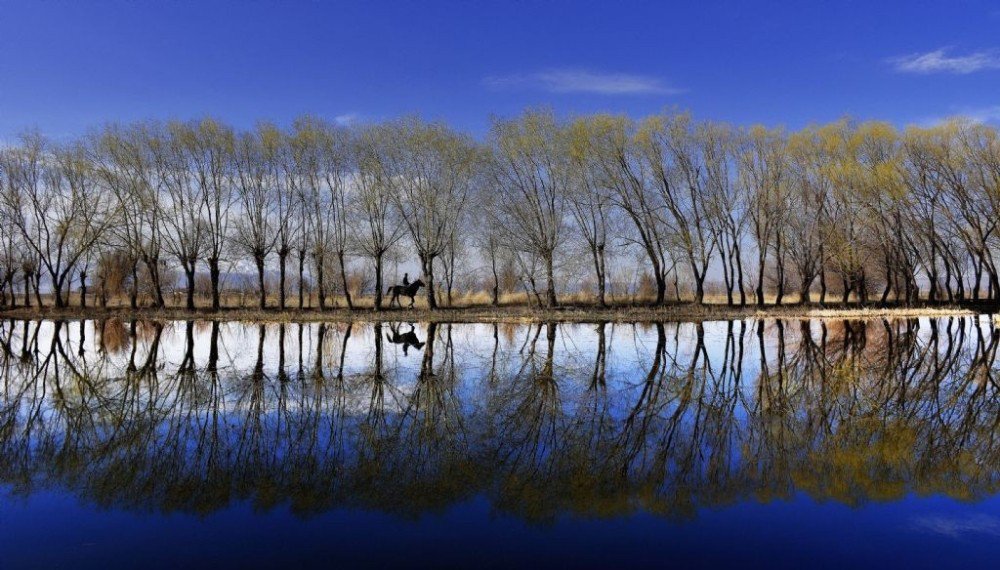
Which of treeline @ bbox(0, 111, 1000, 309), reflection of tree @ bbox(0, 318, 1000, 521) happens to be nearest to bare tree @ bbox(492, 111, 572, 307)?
treeline @ bbox(0, 111, 1000, 309)

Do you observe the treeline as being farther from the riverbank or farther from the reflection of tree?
the reflection of tree

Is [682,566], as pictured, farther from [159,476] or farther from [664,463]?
[159,476]

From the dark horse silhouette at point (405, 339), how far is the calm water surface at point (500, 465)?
457 cm

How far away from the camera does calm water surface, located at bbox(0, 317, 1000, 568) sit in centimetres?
488

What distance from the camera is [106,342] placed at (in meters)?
19.9

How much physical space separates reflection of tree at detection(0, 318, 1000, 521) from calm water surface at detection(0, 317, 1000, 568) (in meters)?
0.04

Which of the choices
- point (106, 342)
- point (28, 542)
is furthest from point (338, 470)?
point (106, 342)

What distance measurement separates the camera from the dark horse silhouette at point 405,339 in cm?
1842

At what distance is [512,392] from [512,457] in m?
3.86

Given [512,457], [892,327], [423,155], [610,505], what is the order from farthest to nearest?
[423,155] → [892,327] → [512,457] → [610,505]

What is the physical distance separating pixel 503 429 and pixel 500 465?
4.80 ft

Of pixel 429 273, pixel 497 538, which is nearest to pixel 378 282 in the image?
pixel 429 273

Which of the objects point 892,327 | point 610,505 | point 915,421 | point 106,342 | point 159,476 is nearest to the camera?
point 610,505

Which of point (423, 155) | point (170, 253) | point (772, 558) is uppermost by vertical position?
point (423, 155)
